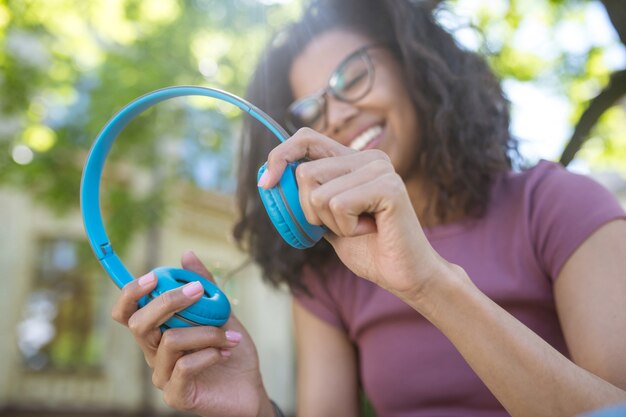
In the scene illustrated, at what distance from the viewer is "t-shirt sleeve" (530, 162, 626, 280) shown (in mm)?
1419

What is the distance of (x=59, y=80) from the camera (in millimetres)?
7574

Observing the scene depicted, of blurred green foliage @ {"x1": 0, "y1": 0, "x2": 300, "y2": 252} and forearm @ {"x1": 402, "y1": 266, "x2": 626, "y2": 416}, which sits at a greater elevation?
blurred green foliage @ {"x1": 0, "y1": 0, "x2": 300, "y2": 252}

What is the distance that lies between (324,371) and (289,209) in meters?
0.96

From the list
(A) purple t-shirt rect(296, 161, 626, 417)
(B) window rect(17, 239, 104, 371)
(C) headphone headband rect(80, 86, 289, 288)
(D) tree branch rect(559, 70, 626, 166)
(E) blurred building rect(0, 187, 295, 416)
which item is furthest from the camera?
(B) window rect(17, 239, 104, 371)

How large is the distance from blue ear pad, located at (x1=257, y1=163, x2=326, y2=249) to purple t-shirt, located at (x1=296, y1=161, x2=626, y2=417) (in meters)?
0.69

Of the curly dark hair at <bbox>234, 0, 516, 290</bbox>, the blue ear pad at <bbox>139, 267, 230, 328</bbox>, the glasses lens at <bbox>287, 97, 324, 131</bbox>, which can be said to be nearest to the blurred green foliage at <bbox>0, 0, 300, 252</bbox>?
the curly dark hair at <bbox>234, 0, 516, 290</bbox>

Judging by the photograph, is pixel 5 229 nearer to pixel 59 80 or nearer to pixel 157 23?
pixel 59 80

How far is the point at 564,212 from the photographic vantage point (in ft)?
4.88

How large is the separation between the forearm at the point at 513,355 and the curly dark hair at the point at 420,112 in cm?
71

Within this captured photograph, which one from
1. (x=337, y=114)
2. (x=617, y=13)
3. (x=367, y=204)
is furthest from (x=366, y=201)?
(x=617, y=13)

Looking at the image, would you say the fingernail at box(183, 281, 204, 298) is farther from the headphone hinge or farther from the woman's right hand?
the headphone hinge

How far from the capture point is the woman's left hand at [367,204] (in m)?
0.99

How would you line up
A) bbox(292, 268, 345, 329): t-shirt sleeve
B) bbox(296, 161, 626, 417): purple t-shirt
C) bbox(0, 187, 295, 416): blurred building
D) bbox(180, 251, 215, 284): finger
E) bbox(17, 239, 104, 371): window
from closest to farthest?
bbox(180, 251, 215, 284): finger < bbox(296, 161, 626, 417): purple t-shirt < bbox(292, 268, 345, 329): t-shirt sleeve < bbox(0, 187, 295, 416): blurred building < bbox(17, 239, 104, 371): window

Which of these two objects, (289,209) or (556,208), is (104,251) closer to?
(289,209)
